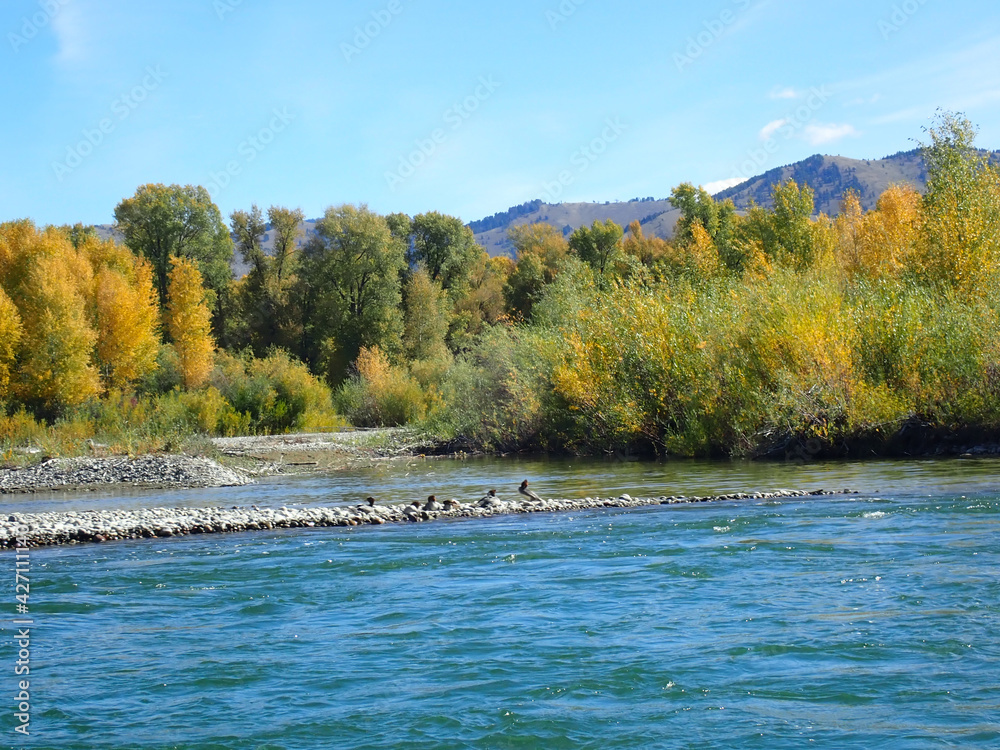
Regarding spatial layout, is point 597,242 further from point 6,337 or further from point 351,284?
point 6,337

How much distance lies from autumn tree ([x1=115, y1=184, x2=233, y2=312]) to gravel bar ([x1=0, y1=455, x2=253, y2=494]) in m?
41.0

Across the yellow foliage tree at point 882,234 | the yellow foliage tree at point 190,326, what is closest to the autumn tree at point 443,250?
the yellow foliage tree at point 190,326

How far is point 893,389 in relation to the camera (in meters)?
25.3

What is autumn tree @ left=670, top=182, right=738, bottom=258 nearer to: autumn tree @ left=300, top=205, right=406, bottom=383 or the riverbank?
autumn tree @ left=300, top=205, right=406, bottom=383

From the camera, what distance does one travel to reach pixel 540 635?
9.61 metres

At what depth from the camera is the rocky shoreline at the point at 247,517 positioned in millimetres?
16875

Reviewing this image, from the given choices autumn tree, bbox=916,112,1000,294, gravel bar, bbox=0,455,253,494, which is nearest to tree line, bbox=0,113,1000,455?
autumn tree, bbox=916,112,1000,294

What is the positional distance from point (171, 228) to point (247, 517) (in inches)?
2307

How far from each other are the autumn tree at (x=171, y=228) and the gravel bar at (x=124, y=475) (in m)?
41.0

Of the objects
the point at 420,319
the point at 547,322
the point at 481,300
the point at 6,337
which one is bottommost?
the point at 547,322

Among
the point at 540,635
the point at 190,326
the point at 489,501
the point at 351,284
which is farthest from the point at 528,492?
the point at 351,284

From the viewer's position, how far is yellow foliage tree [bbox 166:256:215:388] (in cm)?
5572

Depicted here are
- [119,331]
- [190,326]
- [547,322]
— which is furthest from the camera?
[190,326]

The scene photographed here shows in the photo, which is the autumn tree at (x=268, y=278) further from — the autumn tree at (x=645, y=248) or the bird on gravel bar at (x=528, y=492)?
the bird on gravel bar at (x=528, y=492)
